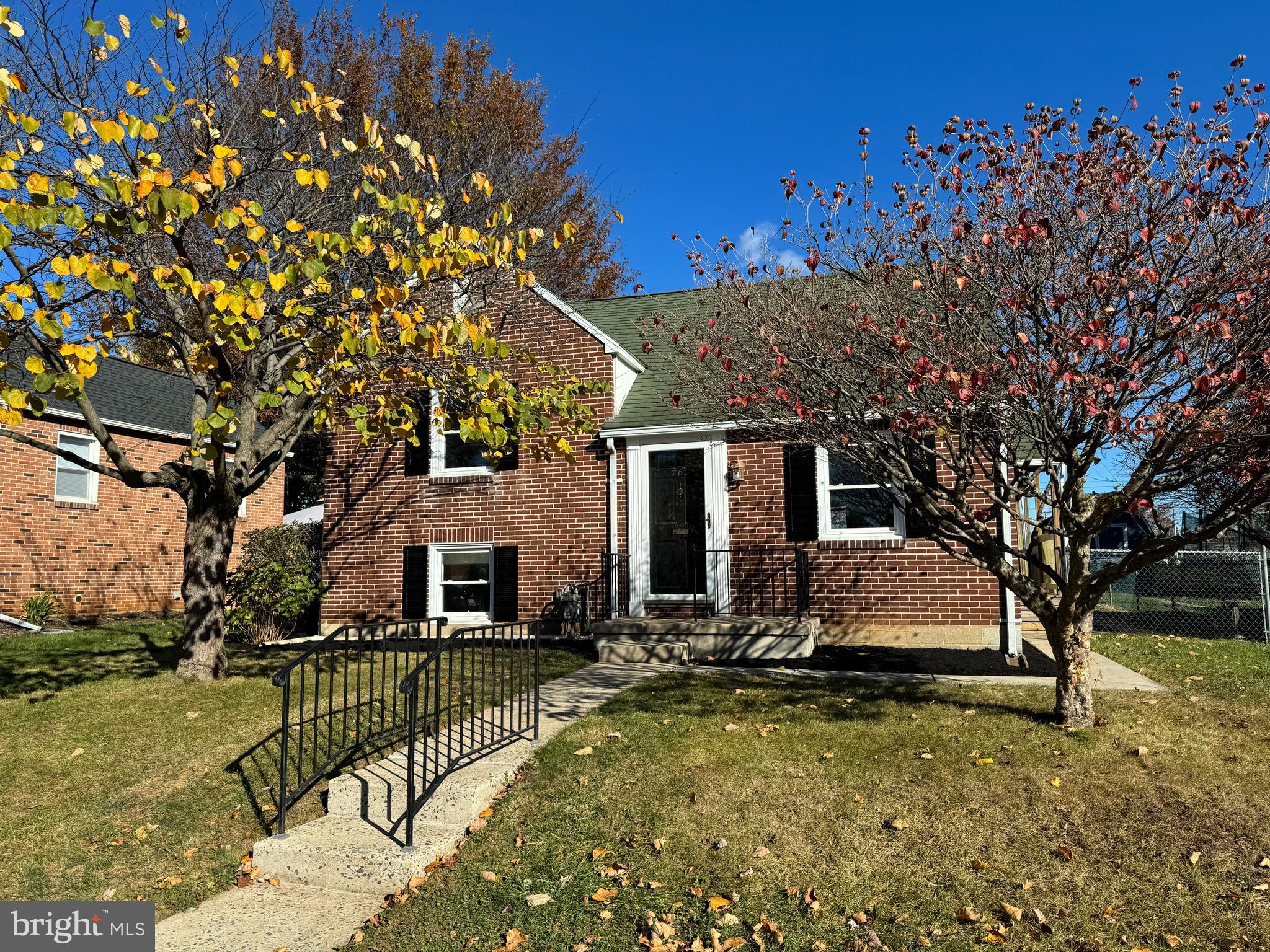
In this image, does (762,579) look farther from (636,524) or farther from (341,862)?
(341,862)

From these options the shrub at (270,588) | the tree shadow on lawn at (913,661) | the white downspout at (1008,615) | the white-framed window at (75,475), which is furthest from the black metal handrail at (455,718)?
the white-framed window at (75,475)

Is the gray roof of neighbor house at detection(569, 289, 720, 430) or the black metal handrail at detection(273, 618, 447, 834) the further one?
the gray roof of neighbor house at detection(569, 289, 720, 430)

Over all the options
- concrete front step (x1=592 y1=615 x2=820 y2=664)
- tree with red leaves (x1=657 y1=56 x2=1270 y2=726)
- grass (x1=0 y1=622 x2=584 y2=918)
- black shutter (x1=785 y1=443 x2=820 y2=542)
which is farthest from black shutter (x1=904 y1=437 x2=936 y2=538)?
grass (x1=0 y1=622 x2=584 y2=918)

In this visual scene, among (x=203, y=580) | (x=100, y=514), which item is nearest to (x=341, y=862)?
(x=203, y=580)

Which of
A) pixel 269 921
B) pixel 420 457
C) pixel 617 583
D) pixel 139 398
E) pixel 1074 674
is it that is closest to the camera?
pixel 269 921

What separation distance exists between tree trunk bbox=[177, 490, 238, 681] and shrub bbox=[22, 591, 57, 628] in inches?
304

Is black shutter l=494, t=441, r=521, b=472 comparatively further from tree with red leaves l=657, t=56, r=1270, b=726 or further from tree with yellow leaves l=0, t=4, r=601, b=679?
tree with red leaves l=657, t=56, r=1270, b=726

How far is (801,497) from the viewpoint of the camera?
469 inches

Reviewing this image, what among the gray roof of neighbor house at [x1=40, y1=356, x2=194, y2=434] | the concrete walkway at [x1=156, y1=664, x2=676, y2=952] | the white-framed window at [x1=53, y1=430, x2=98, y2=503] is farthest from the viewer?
the gray roof of neighbor house at [x1=40, y1=356, x2=194, y2=434]

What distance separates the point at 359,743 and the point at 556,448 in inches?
133

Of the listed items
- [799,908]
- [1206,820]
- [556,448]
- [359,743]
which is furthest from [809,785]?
[556,448]

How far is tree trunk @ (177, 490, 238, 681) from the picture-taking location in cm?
891

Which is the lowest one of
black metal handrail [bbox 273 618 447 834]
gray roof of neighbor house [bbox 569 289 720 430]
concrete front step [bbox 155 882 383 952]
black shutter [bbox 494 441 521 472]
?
concrete front step [bbox 155 882 383 952]

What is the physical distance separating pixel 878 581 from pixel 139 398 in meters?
16.3
